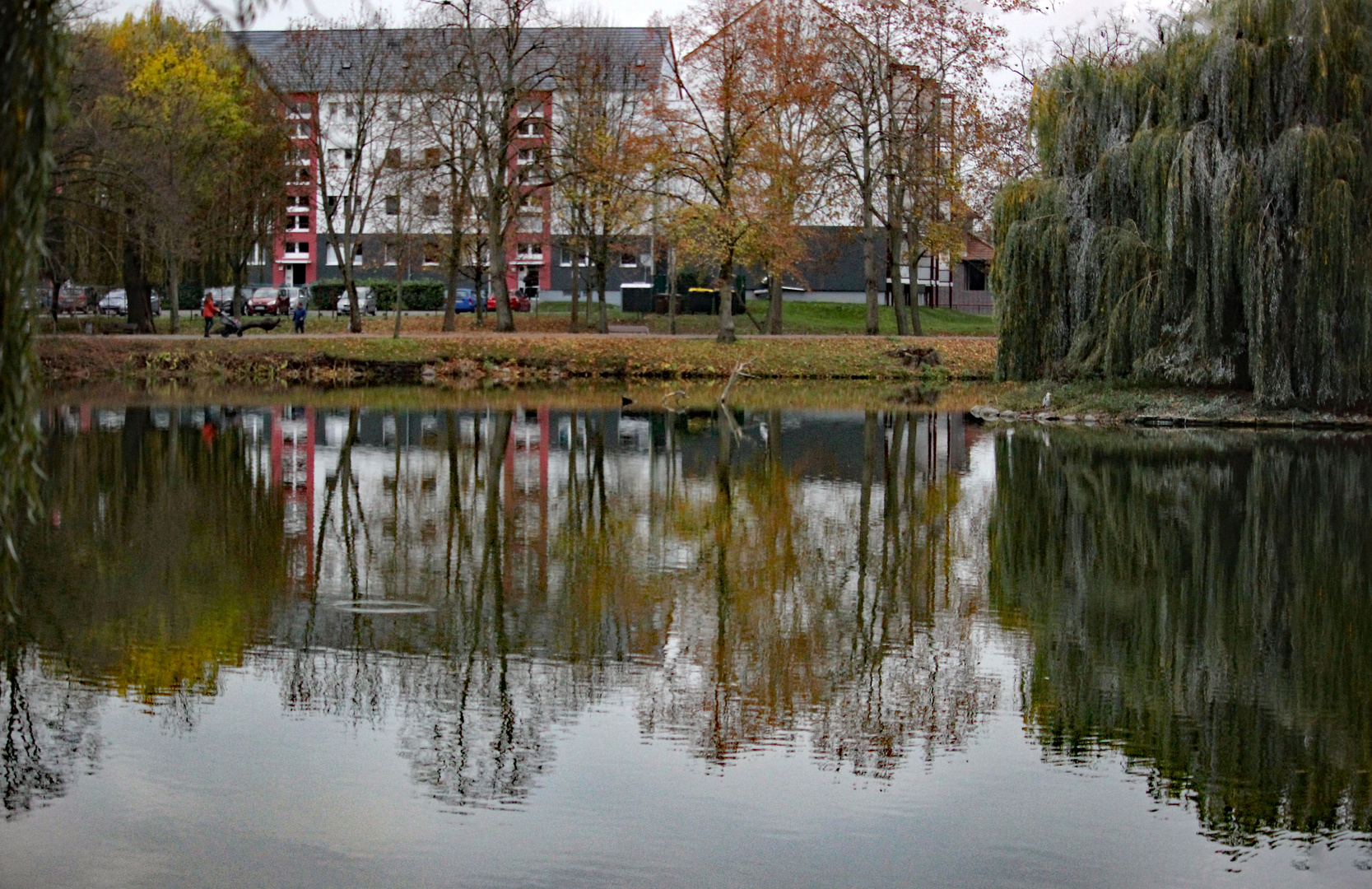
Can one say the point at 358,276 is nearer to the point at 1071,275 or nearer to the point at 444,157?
the point at 444,157

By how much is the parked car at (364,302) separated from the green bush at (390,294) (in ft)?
0.99

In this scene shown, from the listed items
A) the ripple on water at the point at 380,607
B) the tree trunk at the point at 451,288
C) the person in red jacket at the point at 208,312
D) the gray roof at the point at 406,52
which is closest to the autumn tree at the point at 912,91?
the gray roof at the point at 406,52

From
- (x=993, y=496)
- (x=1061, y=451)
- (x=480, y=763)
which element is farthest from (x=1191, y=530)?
(x=480, y=763)

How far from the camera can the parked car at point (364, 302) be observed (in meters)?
65.5

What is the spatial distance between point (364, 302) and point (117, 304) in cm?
1081

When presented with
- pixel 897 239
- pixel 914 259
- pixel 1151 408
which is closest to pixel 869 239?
pixel 897 239

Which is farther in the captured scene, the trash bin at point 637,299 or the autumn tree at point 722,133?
the trash bin at point 637,299

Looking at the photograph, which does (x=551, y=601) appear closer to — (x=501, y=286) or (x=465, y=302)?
(x=501, y=286)

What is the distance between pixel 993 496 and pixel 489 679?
11960 millimetres

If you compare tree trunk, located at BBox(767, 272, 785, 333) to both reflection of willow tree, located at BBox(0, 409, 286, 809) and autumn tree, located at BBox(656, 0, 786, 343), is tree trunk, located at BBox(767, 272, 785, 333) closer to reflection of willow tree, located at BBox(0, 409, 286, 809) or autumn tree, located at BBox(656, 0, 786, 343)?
autumn tree, located at BBox(656, 0, 786, 343)

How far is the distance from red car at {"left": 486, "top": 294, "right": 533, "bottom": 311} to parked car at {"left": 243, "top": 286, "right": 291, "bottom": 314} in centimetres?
892

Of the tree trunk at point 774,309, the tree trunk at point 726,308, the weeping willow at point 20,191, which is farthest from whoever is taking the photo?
the tree trunk at point 774,309

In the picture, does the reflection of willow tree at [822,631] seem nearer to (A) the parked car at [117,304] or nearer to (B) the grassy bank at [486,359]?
(B) the grassy bank at [486,359]

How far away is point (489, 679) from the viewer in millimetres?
10414
